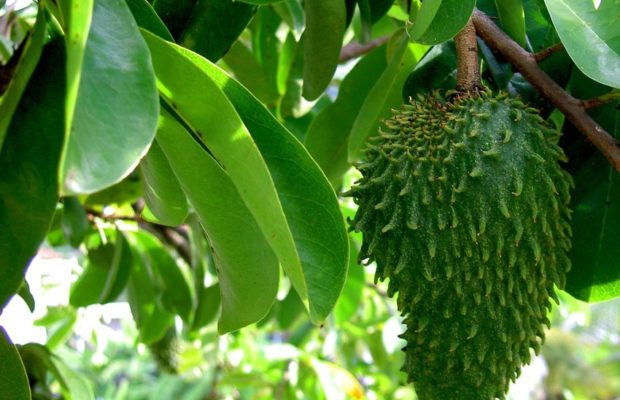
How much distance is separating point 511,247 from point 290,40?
1038 millimetres

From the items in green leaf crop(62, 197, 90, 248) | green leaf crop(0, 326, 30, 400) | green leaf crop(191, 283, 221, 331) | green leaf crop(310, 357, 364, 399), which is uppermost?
green leaf crop(0, 326, 30, 400)

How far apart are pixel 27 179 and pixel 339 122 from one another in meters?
0.97

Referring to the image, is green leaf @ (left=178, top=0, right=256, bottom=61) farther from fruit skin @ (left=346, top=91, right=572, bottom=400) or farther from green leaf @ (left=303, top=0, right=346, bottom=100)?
fruit skin @ (left=346, top=91, right=572, bottom=400)

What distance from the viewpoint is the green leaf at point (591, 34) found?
1243 millimetres

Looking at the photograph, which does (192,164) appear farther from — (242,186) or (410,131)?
(410,131)

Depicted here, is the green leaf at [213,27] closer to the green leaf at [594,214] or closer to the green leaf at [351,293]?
the green leaf at [594,214]

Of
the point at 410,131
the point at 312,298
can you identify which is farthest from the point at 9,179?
the point at 410,131

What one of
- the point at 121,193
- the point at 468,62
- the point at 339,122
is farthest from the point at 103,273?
the point at 468,62

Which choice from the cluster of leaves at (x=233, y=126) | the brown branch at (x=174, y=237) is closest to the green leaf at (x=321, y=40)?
the cluster of leaves at (x=233, y=126)

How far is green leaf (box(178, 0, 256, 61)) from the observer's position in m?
1.49

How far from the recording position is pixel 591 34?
1.31m

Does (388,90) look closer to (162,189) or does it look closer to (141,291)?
(162,189)

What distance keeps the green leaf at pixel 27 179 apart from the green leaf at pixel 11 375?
192mm

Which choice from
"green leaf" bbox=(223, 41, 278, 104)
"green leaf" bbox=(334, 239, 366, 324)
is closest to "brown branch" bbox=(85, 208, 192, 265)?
"green leaf" bbox=(334, 239, 366, 324)
